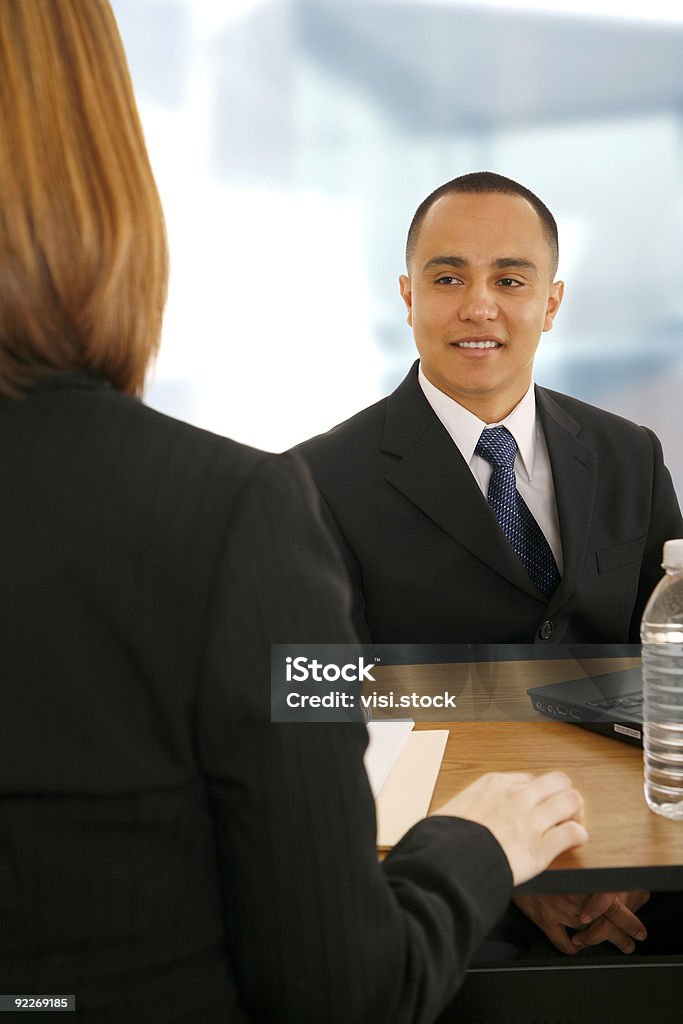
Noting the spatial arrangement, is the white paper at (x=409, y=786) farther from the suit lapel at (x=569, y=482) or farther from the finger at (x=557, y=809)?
the suit lapel at (x=569, y=482)

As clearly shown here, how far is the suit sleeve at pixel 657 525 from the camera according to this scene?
124 centimetres

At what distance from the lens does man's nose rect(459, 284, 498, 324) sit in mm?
1192

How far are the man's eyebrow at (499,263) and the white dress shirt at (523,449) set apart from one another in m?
0.14

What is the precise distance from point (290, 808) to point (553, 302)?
844mm

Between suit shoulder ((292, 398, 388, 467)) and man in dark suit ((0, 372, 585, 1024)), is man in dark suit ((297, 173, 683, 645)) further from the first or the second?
man in dark suit ((0, 372, 585, 1024))

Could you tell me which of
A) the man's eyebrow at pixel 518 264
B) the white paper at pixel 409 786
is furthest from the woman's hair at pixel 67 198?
the man's eyebrow at pixel 518 264

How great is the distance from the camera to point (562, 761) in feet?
3.26

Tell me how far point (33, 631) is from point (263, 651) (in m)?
0.14

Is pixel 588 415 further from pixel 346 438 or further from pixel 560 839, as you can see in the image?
pixel 560 839

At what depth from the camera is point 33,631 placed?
1.83ft

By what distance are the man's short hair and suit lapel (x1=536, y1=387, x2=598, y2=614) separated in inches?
7.3

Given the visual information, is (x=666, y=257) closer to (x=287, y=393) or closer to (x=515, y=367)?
(x=515, y=367)

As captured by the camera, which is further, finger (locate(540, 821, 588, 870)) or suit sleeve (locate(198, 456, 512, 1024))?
finger (locate(540, 821, 588, 870))

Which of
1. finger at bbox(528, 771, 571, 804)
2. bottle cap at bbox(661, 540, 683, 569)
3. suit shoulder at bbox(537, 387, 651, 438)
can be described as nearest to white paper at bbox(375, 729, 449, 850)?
finger at bbox(528, 771, 571, 804)
